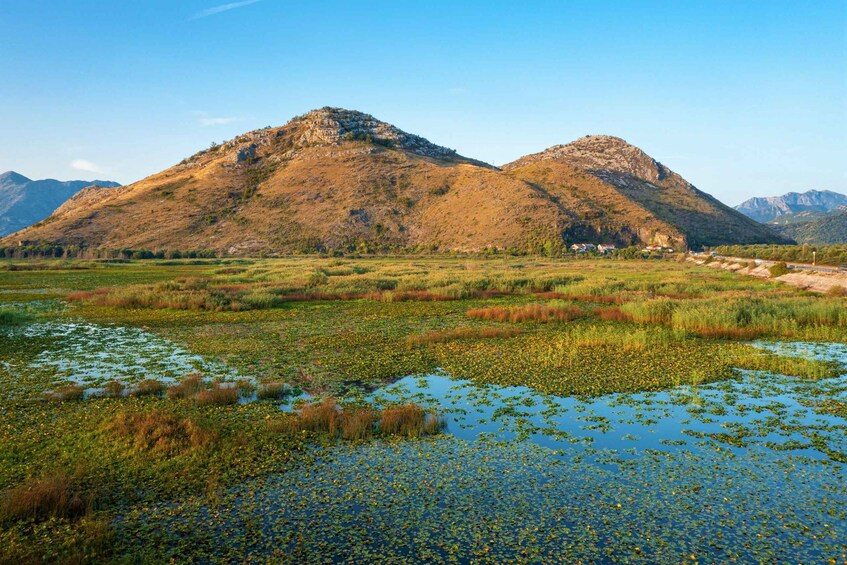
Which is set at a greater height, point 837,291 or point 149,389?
point 837,291

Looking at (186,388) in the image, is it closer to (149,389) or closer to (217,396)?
(149,389)

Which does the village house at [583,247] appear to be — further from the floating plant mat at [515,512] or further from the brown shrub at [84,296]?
the floating plant mat at [515,512]

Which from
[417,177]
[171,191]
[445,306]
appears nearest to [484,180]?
[417,177]

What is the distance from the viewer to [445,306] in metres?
37.2

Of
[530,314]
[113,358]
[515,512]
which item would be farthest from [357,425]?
[530,314]

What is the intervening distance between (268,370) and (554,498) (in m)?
12.1

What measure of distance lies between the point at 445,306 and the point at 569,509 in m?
28.2

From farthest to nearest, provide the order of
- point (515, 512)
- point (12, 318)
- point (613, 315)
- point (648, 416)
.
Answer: point (613, 315) < point (12, 318) < point (648, 416) < point (515, 512)

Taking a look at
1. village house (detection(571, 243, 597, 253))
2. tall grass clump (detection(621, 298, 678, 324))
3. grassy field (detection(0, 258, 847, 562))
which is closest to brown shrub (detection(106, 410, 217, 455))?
grassy field (detection(0, 258, 847, 562))

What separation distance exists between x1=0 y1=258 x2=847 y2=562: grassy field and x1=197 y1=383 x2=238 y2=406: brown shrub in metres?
0.06

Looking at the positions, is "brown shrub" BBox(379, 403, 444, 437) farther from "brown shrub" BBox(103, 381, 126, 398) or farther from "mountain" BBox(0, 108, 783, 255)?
"mountain" BBox(0, 108, 783, 255)

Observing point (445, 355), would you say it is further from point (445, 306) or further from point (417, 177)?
point (417, 177)

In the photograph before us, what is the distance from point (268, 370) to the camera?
1873cm

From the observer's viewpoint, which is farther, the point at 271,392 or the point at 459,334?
the point at 459,334
